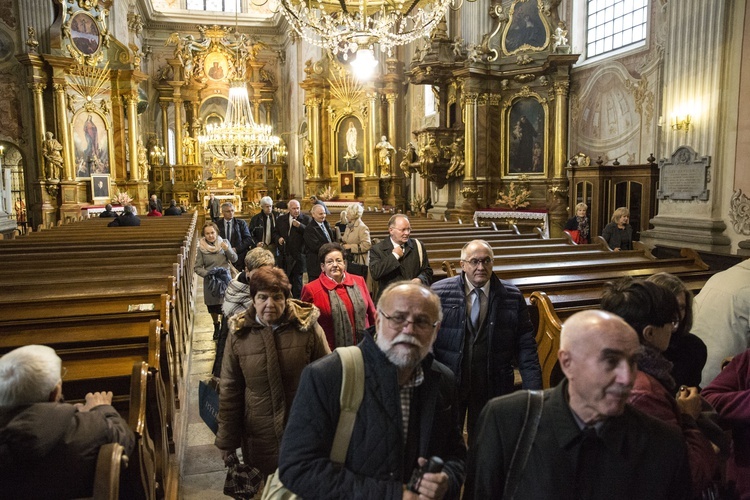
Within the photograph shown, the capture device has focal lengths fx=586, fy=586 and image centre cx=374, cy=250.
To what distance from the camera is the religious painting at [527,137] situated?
14.2 metres

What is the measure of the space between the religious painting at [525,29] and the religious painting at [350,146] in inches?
334

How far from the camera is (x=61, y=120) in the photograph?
1744 cm

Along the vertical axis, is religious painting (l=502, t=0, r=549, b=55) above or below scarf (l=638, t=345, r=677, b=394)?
above

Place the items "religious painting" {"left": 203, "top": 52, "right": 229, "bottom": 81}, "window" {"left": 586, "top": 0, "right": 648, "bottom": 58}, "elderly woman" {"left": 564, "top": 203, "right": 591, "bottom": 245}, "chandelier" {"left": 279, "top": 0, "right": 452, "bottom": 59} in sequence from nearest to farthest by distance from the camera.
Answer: "chandelier" {"left": 279, "top": 0, "right": 452, "bottom": 59} < "elderly woman" {"left": 564, "top": 203, "right": 591, "bottom": 245} < "window" {"left": 586, "top": 0, "right": 648, "bottom": 58} < "religious painting" {"left": 203, "top": 52, "right": 229, "bottom": 81}

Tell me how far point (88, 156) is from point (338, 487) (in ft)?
66.3

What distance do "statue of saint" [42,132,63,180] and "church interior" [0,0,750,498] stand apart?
0.21 feet

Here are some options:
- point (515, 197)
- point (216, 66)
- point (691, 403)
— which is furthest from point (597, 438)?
point (216, 66)

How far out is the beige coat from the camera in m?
2.86

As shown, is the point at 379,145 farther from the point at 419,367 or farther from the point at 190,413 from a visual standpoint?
the point at 419,367

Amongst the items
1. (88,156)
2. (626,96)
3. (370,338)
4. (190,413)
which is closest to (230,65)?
(88,156)

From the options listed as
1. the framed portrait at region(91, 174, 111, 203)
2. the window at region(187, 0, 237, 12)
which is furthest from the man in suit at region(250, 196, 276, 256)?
the window at region(187, 0, 237, 12)

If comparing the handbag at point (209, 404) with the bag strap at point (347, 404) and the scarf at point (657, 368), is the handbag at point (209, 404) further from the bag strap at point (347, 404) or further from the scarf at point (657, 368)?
the scarf at point (657, 368)

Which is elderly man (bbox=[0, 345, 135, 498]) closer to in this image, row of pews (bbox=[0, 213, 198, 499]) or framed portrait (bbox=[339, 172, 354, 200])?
row of pews (bbox=[0, 213, 198, 499])

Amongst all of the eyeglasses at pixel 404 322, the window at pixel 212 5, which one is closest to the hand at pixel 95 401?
the eyeglasses at pixel 404 322
